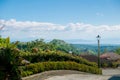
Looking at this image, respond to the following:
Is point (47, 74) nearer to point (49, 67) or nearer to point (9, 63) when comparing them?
point (49, 67)

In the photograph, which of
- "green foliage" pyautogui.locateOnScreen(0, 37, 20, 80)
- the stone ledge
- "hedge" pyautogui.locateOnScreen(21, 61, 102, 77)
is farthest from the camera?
"hedge" pyautogui.locateOnScreen(21, 61, 102, 77)

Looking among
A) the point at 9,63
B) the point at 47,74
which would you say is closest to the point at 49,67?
the point at 47,74

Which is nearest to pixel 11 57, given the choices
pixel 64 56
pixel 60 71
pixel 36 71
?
pixel 36 71

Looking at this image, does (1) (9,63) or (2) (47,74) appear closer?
(1) (9,63)

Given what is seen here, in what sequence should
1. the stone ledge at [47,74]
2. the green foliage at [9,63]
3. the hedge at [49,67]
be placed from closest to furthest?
the green foliage at [9,63]
the stone ledge at [47,74]
the hedge at [49,67]

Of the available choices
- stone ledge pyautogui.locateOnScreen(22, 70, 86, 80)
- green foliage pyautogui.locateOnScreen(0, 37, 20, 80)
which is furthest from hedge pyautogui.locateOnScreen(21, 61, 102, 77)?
green foliage pyautogui.locateOnScreen(0, 37, 20, 80)

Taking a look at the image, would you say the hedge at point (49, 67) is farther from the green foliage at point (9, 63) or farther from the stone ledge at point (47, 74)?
the green foliage at point (9, 63)

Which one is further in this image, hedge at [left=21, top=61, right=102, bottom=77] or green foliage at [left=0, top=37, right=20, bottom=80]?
hedge at [left=21, top=61, right=102, bottom=77]

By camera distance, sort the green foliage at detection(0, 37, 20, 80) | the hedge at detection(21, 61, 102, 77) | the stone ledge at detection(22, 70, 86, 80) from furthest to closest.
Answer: the hedge at detection(21, 61, 102, 77) → the stone ledge at detection(22, 70, 86, 80) → the green foliage at detection(0, 37, 20, 80)

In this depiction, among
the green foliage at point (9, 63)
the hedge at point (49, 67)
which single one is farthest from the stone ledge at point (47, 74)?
the green foliage at point (9, 63)

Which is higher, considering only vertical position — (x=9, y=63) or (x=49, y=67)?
(x=9, y=63)

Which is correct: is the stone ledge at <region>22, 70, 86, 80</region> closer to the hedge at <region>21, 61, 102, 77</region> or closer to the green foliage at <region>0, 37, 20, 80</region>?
the hedge at <region>21, 61, 102, 77</region>

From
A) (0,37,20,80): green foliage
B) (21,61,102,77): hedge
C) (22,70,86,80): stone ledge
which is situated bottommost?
(22,70,86,80): stone ledge

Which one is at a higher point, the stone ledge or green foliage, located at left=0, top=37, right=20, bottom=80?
green foliage, located at left=0, top=37, right=20, bottom=80
